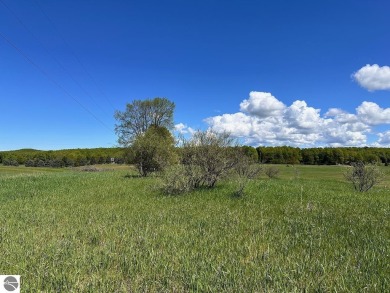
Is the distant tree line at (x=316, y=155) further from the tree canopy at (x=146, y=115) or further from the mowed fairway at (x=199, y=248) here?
the mowed fairway at (x=199, y=248)

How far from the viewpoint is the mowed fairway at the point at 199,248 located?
4.54 m

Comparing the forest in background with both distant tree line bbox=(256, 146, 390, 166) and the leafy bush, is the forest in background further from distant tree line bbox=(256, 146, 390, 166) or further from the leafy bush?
the leafy bush

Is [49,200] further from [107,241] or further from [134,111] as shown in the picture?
[134,111]

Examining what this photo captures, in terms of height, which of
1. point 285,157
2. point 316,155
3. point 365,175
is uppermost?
point 316,155

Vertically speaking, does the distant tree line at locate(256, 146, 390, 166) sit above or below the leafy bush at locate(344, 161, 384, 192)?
above

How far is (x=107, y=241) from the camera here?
6.80 m

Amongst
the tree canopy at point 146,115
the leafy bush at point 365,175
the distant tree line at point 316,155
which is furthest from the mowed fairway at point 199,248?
the distant tree line at point 316,155

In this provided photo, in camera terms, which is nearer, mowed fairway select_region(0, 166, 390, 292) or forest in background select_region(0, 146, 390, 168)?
mowed fairway select_region(0, 166, 390, 292)

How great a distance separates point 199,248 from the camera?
634 cm

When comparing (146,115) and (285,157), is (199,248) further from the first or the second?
(285,157)

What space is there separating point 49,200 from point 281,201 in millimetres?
11009

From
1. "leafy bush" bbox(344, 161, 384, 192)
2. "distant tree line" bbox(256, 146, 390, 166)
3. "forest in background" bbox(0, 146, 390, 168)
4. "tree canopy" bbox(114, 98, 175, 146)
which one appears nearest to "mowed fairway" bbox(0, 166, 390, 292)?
"leafy bush" bbox(344, 161, 384, 192)

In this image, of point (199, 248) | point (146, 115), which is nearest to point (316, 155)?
point (146, 115)

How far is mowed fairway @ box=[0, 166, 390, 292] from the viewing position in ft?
14.9
